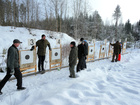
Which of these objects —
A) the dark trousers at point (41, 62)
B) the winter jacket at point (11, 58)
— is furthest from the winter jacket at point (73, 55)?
the winter jacket at point (11, 58)

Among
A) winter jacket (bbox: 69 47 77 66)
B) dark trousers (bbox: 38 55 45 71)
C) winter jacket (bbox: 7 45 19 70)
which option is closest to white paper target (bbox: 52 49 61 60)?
dark trousers (bbox: 38 55 45 71)

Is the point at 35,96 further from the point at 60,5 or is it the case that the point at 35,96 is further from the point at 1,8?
the point at 1,8

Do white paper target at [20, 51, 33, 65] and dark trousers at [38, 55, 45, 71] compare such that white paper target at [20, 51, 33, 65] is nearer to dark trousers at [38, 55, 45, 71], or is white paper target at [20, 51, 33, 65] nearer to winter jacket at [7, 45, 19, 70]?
dark trousers at [38, 55, 45, 71]

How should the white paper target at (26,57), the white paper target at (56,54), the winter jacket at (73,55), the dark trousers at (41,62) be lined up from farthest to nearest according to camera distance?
the white paper target at (56,54) < the dark trousers at (41,62) < the white paper target at (26,57) < the winter jacket at (73,55)

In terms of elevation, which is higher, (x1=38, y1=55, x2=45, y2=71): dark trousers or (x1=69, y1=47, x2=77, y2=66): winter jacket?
(x1=69, y1=47, x2=77, y2=66): winter jacket

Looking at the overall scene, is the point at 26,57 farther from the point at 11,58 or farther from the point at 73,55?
the point at 73,55

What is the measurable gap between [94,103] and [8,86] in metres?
3.38

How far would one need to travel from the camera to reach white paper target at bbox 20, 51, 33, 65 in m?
4.52

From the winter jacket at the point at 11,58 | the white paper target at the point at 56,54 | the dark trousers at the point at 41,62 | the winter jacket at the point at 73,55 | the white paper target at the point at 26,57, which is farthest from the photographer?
the white paper target at the point at 56,54

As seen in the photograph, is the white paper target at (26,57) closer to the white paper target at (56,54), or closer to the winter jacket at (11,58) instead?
the white paper target at (56,54)

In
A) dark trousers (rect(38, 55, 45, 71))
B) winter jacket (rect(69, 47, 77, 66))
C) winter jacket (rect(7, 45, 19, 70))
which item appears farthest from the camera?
dark trousers (rect(38, 55, 45, 71))

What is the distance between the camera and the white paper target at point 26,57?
4.52m

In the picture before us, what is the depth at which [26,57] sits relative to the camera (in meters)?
4.67

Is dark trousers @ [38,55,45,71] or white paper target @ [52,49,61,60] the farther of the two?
white paper target @ [52,49,61,60]
